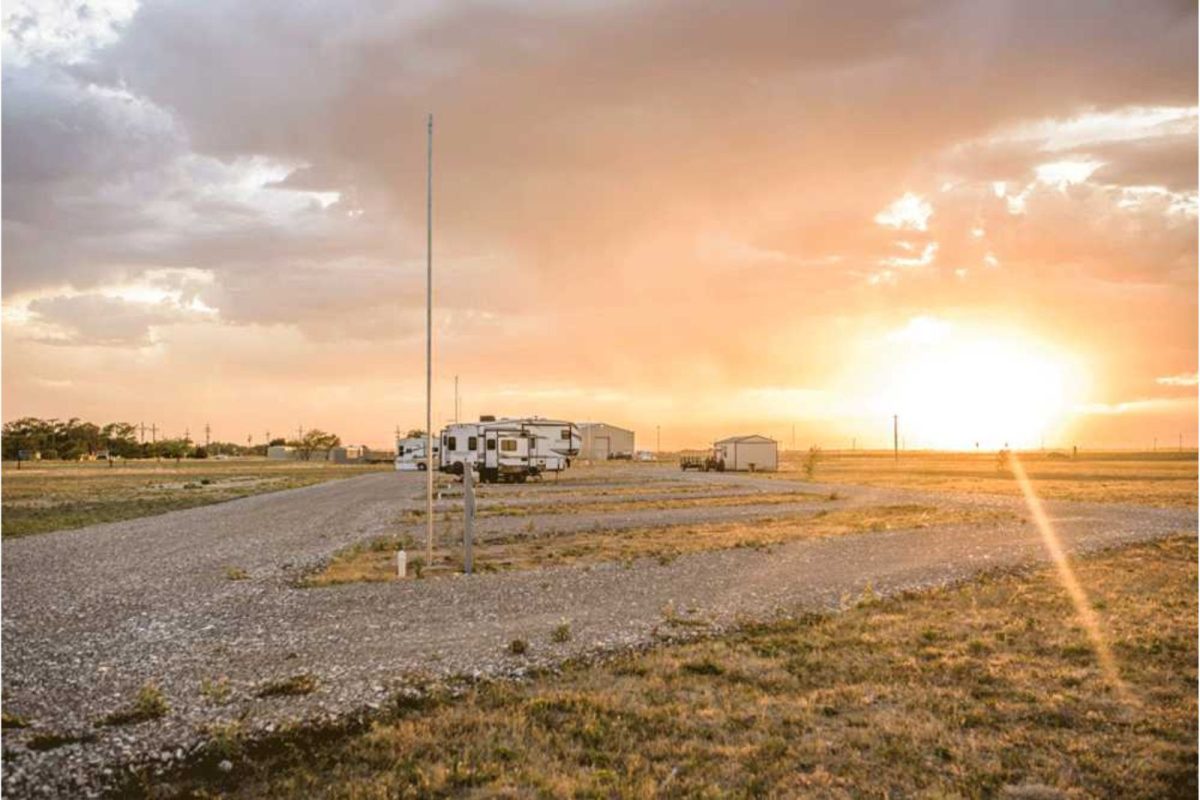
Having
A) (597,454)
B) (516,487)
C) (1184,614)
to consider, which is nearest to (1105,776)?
(1184,614)

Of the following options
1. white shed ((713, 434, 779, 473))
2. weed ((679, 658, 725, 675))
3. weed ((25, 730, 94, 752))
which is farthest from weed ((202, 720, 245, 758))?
white shed ((713, 434, 779, 473))

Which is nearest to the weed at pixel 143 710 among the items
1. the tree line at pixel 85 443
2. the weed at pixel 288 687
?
the weed at pixel 288 687

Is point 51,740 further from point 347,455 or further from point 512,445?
point 347,455

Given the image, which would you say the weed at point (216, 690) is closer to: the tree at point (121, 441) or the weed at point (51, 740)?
the weed at point (51, 740)

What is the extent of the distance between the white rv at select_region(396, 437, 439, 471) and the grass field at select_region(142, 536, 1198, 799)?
2382 inches

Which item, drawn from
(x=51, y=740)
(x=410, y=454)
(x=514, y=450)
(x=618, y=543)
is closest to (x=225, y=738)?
(x=51, y=740)

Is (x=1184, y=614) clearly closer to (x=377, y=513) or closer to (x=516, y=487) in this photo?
(x=377, y=513)

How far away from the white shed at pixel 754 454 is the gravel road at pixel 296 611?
50125 millimetres

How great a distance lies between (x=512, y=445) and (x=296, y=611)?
3617 cm

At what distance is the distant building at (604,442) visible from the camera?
361ft

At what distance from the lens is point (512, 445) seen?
159ft

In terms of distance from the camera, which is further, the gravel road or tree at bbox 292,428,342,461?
tree at bbox 292,428,342,461

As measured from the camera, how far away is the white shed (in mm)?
74375

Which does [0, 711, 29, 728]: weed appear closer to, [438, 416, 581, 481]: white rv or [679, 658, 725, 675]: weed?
[679, 658, 725, 675]: weed
